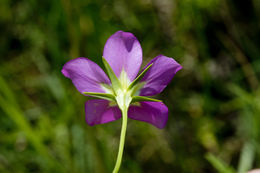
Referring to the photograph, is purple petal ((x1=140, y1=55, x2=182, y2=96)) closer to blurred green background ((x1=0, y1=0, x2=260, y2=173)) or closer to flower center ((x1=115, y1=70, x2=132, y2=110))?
flower center ((x1=115, y1=70, x2=132, y2=110))

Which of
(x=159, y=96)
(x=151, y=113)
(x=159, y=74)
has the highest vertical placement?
(x=159, y=74)

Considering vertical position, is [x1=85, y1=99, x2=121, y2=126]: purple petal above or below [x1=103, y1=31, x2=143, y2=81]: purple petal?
below

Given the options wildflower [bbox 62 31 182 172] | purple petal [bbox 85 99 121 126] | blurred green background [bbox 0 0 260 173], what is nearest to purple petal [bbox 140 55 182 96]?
wildflower [bbox 62 31 182 172]

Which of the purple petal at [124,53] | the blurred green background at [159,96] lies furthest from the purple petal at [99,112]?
the blurred green background at [159,96]

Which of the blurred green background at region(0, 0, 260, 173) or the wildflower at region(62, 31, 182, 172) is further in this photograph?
the blurred green background at region(0, 0, 260, 173)

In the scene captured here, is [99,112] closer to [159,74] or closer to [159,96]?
[159,74]

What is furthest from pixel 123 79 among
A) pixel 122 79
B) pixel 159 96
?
pixel 159 96

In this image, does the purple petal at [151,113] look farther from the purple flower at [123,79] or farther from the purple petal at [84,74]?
the purple petal at [84,74]
